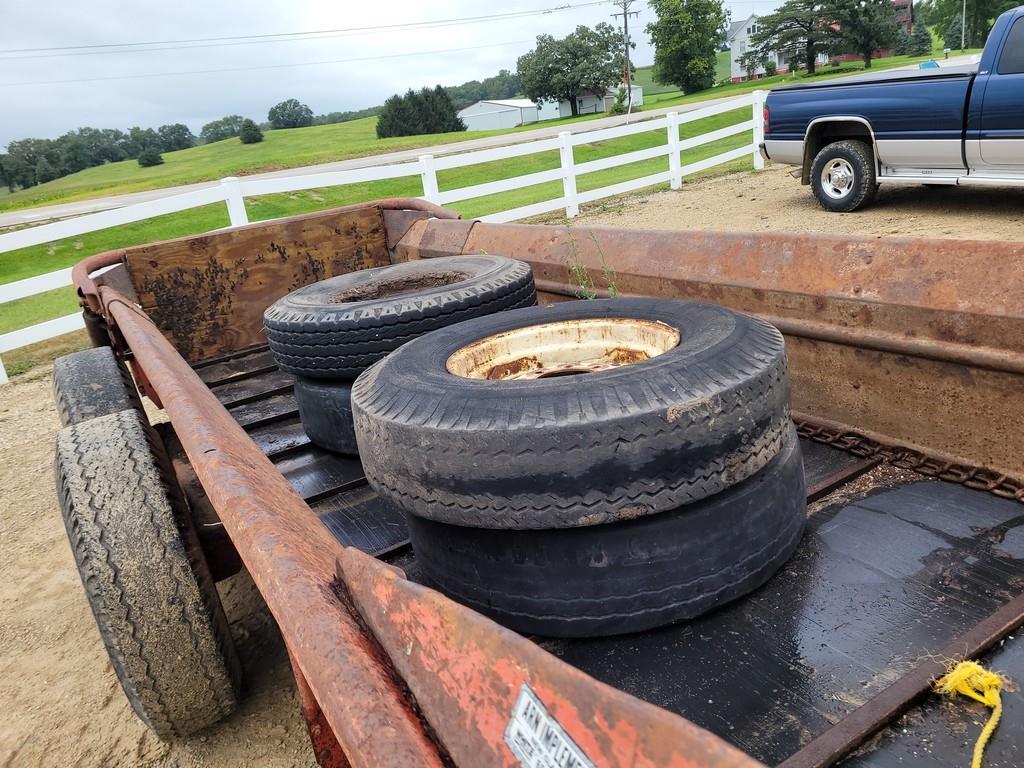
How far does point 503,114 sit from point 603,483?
92.8 metres

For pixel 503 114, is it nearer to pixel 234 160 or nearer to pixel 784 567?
pixel 234 160

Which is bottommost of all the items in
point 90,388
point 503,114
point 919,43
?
point 90,388

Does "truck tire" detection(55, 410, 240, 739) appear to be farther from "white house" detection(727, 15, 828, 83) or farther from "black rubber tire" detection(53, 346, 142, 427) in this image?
"white house" detection(727, 15, 828, 83)

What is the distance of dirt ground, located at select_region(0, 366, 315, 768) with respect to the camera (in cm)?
253

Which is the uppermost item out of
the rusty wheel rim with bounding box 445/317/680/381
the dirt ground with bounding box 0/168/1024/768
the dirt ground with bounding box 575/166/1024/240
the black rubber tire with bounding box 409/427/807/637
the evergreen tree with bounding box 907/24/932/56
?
the evergreen tree with bounding box 907/24/932/56

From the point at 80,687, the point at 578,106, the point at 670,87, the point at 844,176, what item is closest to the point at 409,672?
the point at 80,687

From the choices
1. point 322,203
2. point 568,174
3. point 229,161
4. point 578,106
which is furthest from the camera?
point 578,106

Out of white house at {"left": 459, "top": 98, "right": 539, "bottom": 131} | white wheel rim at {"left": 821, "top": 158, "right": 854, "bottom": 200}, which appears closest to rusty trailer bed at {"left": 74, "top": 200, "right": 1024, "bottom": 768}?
white wheel rim at {"left": 821, "top": 158, "right": 854, "bottom": 200}

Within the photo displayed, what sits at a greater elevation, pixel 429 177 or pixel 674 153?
pixel 429 177

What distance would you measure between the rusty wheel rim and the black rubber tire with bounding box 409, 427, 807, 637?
2.12 ft

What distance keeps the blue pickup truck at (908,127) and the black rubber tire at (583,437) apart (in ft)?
25.0

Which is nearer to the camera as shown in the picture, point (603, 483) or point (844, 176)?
point (603, 483)

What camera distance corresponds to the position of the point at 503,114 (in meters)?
88.8

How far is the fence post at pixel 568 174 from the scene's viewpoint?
12.8 m
